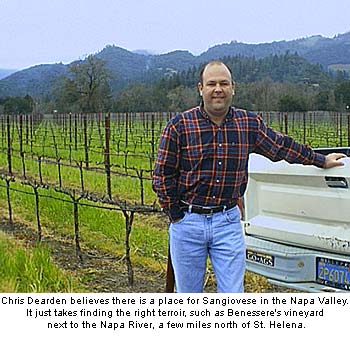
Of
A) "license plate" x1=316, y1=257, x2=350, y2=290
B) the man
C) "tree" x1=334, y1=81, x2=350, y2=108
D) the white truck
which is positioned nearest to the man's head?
the man

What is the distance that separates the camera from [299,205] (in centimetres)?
249

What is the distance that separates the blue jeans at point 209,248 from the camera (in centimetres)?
209

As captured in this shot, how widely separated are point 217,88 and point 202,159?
9.4 inches

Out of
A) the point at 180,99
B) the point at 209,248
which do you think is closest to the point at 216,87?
the point at 209,248

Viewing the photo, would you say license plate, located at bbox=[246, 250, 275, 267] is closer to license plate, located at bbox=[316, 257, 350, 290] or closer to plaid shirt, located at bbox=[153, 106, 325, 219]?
license plate, located at bbox=[316, 257, 350, 290]

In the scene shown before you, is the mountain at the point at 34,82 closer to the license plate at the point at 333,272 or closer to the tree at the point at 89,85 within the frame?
the tree at the point at 89,85

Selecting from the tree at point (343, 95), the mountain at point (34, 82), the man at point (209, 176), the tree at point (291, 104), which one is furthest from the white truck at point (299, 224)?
the tree at point (343, 95)

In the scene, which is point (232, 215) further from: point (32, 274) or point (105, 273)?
point (105, 273)

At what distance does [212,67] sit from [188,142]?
26 cm

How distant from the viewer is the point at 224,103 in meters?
2.02

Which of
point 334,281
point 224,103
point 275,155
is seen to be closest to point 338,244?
point 334,281

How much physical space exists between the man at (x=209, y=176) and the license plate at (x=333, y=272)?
38 centimetres
